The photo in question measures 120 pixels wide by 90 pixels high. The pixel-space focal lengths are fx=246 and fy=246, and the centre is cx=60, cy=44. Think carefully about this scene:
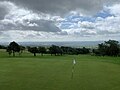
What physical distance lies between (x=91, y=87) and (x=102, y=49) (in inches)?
3538

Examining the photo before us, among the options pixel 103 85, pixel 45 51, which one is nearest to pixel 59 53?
pixel 45 51

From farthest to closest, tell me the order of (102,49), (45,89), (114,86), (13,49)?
(102,49)
(13,49)
(114,86)
(45,89)

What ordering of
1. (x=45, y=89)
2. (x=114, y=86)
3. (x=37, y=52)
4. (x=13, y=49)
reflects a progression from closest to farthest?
(x=45, y=89) → (x=114, y=86) → (x=13, y=49) → (x=37, y=52)

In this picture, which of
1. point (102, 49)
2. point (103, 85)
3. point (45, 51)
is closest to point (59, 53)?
point (45, 51)

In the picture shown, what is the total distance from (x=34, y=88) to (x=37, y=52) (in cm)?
8055

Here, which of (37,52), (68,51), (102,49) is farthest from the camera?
(68,51)

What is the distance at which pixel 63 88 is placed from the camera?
13.8 meters

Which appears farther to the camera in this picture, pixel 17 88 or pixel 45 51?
pixel 45 51

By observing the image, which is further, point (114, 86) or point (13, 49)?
point (13, 49)

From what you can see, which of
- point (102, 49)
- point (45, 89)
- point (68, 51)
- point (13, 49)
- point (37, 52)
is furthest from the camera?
point (68, 51)

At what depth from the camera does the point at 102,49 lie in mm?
102625

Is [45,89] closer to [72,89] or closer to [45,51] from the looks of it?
[72,89]

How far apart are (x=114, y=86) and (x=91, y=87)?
146 centimetres

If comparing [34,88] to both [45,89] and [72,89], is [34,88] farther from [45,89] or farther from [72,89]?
[72,89]
